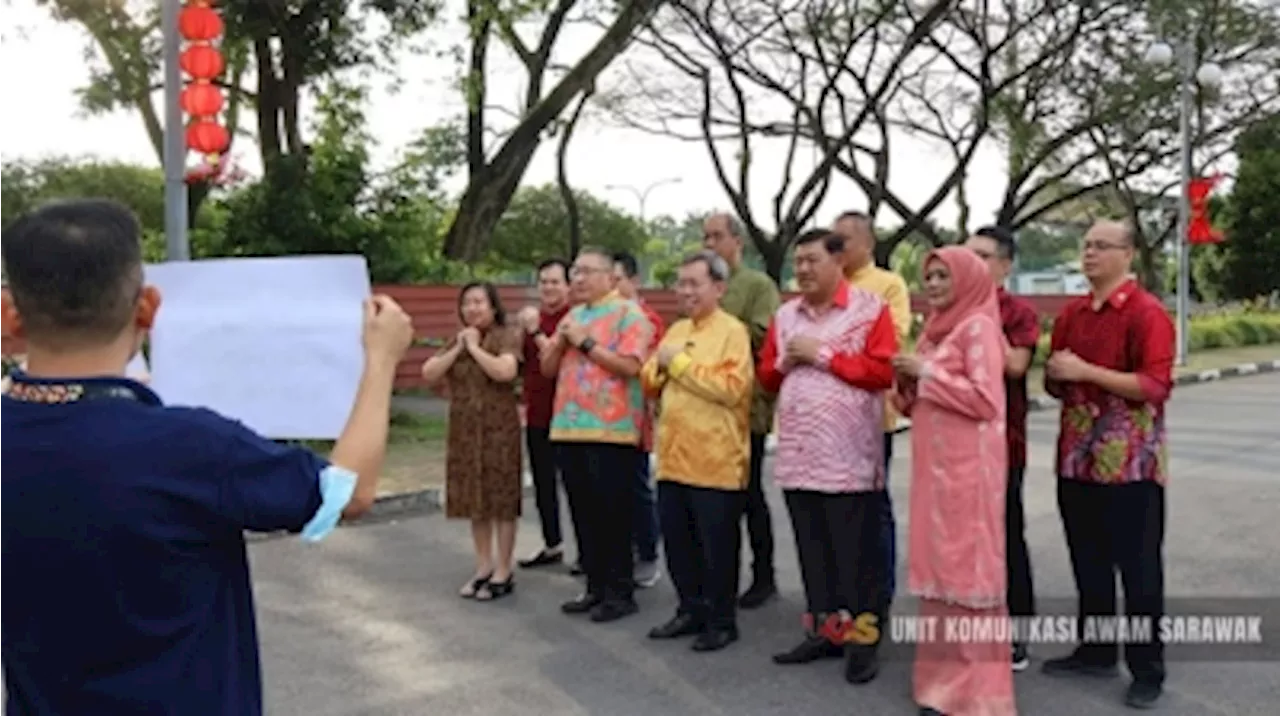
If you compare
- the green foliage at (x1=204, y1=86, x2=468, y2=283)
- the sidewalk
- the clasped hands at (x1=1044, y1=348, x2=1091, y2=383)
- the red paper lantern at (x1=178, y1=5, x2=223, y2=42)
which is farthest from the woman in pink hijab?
the green foliage at (x1=204, y1=86, x2=468, y2=283)

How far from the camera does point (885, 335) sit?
14.0 ft

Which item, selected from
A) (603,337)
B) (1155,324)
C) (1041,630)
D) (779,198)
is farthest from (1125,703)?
(779,198)

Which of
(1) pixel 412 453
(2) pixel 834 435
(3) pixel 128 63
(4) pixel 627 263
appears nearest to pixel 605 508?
(2) pixel 834 435

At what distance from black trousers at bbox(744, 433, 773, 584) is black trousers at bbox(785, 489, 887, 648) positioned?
31.8 inches

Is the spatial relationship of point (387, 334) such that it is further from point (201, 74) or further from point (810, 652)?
point (201, 74)

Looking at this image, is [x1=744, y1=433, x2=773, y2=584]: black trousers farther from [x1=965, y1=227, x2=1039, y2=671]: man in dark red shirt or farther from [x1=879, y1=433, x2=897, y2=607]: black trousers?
[x1=965, y1=227, x2=1039, y2=671]: man in dark red shirt

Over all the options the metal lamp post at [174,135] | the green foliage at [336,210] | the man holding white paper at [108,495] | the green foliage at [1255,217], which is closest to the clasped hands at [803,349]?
the man holding white paper at [108,495]

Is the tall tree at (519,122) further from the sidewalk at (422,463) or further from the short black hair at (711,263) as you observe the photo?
Result: the short black hair at (711,263)

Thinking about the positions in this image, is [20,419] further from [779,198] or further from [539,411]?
[779,198]

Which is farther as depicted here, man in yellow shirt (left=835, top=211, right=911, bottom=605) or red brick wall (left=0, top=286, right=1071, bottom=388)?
red brick wall (left=0, top=286, right=1071, bottom=388)

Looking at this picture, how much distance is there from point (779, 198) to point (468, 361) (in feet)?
66.5

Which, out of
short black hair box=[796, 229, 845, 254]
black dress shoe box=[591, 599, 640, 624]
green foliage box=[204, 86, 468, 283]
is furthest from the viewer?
green foliage box=[204, 86, 468, 283]

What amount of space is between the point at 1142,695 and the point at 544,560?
3.13m

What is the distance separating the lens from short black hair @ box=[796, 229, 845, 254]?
4.36m
